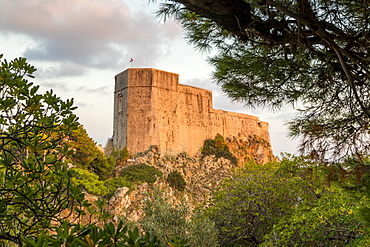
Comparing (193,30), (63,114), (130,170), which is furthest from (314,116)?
(130,170)

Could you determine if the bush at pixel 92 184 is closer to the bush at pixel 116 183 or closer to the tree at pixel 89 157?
the bush at pixel 116 183

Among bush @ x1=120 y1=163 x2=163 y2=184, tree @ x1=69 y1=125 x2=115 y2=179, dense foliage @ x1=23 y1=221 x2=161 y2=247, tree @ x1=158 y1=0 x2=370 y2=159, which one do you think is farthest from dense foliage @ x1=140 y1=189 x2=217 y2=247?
tree @ x1=69 y1=125 x2=115 y2=179

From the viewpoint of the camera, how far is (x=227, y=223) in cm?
996

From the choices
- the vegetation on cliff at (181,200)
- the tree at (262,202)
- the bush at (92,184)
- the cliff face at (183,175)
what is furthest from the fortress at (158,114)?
the tree at (262,202)

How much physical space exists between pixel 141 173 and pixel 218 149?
298 inches

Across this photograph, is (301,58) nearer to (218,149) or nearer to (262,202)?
(262,202)

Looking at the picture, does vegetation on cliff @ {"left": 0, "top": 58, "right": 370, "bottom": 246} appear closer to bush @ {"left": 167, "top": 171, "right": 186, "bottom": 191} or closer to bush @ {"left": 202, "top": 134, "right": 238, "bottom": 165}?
bush @ {"left": 167, "top": 171, "right": 186, "bottom": 191}

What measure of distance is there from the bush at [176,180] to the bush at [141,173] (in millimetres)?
694

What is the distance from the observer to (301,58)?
4.22 meters

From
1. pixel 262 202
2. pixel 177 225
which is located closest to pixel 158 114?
pixel 262 202

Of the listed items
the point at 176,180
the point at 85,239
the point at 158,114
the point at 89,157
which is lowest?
the point at 85,239

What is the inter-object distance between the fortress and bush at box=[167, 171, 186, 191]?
195 cm

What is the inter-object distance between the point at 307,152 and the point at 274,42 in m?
1.03

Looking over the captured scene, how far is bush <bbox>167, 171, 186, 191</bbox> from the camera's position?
73.3 feet
